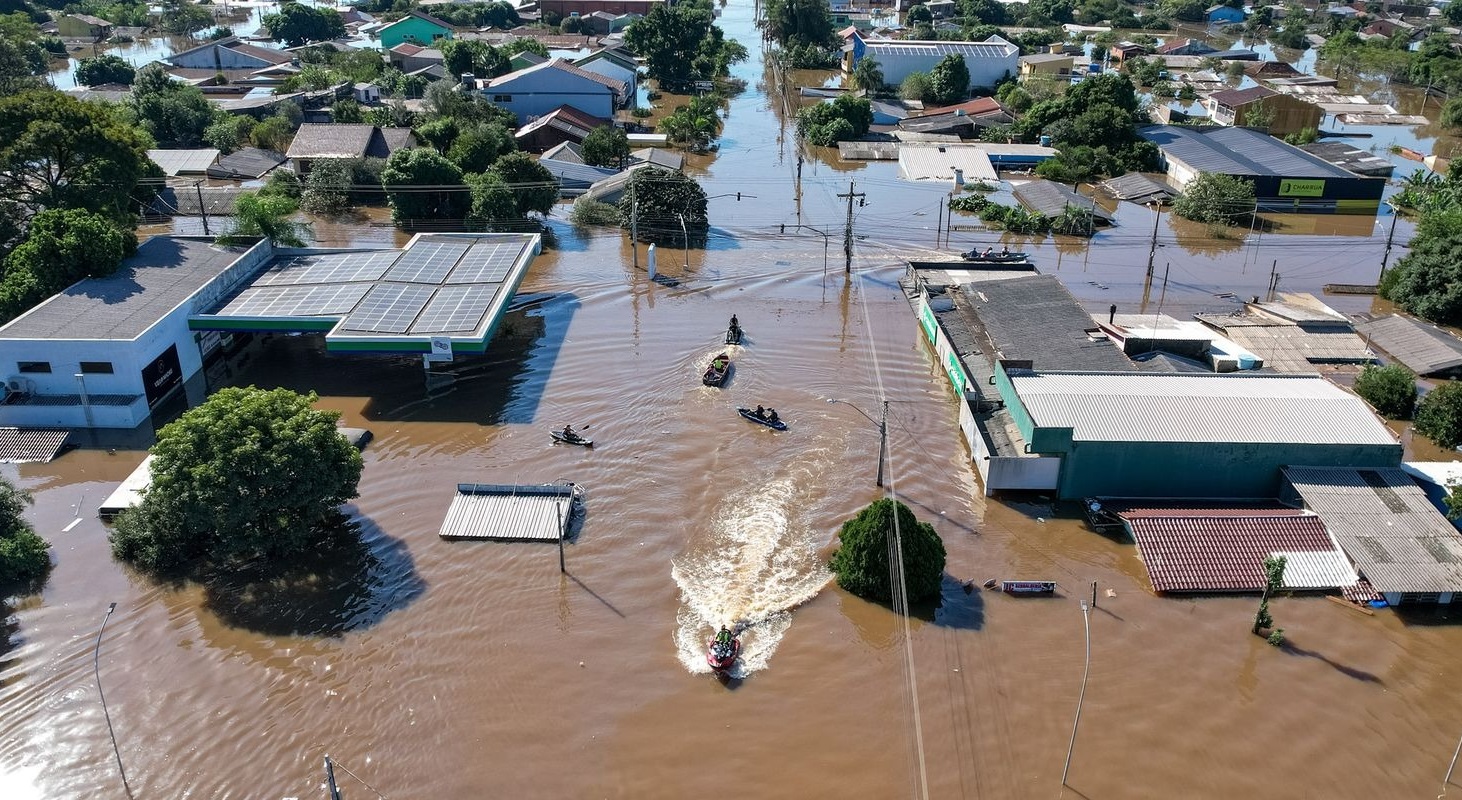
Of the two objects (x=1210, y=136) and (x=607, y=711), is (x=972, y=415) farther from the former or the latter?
(x=1210, y=136)

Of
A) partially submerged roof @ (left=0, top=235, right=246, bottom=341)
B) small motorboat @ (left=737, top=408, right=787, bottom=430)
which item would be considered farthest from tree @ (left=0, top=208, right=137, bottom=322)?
small motorboat @ (left=737, top=408, right=787, bottom=430)

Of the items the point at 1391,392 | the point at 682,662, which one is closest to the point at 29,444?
the point at 682,662

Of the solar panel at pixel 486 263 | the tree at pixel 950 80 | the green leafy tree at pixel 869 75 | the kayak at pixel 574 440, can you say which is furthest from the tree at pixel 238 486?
the green leafy tree at pixel 869 75

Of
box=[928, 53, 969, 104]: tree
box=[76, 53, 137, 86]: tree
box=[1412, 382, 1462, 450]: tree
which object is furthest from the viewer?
box=[76, 53, 137, 86]: tree

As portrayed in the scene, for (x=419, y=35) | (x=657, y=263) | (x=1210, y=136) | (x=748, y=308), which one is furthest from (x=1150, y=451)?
(x=419, y=35)

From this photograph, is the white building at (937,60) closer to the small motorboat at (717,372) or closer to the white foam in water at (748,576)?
the small motorboat at (717,372)

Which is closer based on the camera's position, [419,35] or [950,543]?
[950,543]

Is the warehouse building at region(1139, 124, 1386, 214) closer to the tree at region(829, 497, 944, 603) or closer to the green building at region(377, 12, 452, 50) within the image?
the tree at region(829, 497, 944, 603)
